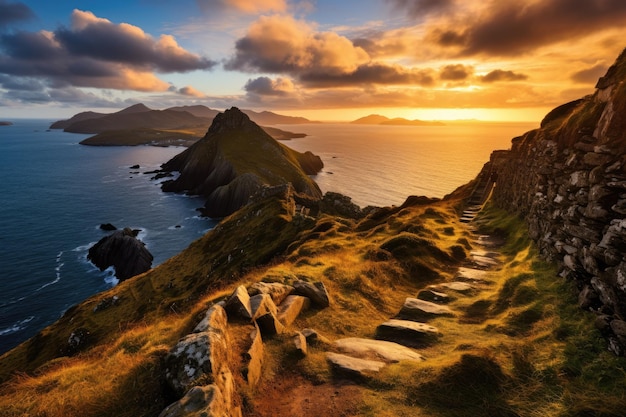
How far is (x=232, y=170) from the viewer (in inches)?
5679

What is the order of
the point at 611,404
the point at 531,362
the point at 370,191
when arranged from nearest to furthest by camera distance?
the point at 611,404 → the point at 531,362 → the point at 370,191

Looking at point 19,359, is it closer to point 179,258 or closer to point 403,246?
point 179,258

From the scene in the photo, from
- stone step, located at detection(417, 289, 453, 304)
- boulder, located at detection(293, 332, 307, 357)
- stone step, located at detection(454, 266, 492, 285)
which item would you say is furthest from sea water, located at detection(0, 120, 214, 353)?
stone step, located at detection(454, 266, 492, 285)

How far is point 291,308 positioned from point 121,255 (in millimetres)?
74094

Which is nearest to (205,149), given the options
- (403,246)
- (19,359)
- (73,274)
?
(73,274)

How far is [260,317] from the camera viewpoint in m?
12.5

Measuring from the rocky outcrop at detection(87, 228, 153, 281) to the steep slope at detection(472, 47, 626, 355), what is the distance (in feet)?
244

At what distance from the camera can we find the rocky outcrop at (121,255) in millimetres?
72750

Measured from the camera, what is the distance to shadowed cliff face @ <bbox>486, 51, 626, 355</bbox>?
35.1 ft

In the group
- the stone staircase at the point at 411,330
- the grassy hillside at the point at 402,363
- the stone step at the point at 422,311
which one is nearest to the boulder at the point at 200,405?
the grassy hillside at the point at 402,363

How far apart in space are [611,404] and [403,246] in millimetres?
16273

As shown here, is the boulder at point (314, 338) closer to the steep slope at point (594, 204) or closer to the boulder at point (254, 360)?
the boulder at point (254, 360)

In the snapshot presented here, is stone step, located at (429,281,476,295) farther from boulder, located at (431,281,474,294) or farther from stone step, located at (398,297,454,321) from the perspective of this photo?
stone step, located at (398,297,454,321)

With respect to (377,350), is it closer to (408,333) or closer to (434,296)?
(408,333)
